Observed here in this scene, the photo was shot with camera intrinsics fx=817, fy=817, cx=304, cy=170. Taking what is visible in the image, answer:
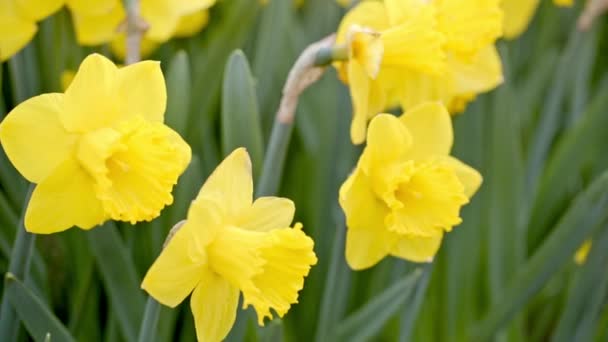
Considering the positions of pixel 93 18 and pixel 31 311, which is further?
pixel 93 18

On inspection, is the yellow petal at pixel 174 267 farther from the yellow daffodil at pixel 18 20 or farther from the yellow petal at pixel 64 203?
the yellow daffodil at pixel 18 20

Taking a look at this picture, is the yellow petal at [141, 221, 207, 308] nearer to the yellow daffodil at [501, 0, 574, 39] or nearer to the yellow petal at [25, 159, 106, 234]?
the yellow petal at [25, 159, 106, 234]

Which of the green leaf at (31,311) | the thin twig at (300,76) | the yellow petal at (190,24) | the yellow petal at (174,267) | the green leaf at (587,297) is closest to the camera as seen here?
the yellow petal at (174,267)

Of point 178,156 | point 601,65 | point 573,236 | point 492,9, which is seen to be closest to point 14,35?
point 178,156

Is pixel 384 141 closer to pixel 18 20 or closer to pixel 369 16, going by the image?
pixel 369 16

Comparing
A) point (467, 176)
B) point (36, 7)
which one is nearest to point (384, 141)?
point (467, 176)

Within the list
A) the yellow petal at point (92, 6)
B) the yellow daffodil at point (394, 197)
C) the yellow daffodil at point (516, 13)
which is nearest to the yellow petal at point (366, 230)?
the yellow daffodil at point (394, 197)
